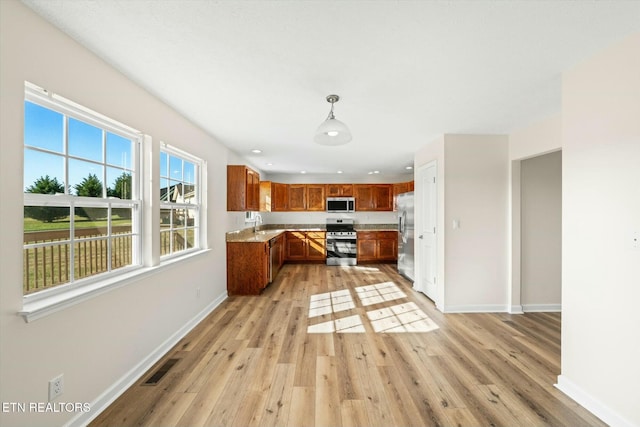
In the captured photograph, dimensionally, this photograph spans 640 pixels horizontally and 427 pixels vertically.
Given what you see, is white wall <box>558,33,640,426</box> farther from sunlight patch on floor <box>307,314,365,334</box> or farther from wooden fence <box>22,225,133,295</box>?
wooden fence <box>22,225,133,295</box>

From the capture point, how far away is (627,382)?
5.16 ft

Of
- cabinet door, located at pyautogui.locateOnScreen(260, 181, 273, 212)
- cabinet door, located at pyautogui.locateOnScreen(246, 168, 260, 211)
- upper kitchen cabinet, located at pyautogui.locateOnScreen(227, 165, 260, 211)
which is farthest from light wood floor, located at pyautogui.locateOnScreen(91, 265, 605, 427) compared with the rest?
cabinet door, located at pyautogui.locateOnScreen(260, 181, 273, 212)

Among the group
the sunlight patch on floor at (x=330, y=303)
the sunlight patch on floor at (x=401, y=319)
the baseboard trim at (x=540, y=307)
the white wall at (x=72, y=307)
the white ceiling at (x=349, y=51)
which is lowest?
the sunlight patch on floor at (x=330, y=303)

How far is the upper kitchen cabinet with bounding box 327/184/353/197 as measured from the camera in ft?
23.5

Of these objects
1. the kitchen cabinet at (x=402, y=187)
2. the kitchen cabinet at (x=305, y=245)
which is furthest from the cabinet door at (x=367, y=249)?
the kitchen cabinet at (x=402, y=187)

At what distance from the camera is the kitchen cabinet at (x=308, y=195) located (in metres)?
7.16

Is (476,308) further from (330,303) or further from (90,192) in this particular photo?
(90,192)

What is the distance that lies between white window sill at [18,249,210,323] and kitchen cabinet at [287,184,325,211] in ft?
16.2

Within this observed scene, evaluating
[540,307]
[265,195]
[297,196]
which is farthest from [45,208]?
[297,196]

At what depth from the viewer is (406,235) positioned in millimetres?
5156

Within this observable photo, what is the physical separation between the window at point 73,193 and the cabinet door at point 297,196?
4.95 metres

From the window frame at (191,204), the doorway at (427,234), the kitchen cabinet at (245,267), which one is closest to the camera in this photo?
the window frame at (191,204)

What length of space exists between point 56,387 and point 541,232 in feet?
16.1

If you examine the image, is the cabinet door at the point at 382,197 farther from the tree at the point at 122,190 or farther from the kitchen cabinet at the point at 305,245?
the tree at the point at 122,190
